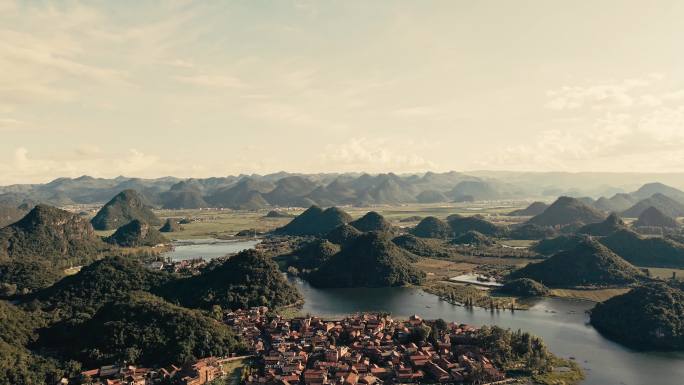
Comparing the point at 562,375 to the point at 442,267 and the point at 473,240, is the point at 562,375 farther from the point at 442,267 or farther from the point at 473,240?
the point at 473,240

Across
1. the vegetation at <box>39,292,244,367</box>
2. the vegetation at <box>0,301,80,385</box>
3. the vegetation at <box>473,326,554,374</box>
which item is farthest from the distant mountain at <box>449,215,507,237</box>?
the vegetation at <box>0,301,80,385</box>

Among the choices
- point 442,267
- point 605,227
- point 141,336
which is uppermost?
point 605,227

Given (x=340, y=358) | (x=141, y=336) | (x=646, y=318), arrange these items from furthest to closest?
1. (x=646, y=318)
2. (x=141, y=336)
3. (x=340, y=358)

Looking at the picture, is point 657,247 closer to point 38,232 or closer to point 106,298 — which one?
point 106,298

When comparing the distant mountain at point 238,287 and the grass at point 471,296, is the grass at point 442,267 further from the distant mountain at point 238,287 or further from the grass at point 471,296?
the distant mountain at point 238,287

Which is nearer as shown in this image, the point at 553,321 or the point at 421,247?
the point at 553,321

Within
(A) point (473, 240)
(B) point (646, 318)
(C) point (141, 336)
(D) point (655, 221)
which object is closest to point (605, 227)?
(A) point (473, 240)

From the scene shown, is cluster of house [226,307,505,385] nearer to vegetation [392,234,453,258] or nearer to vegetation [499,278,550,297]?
vegetation [499,278,550,297]

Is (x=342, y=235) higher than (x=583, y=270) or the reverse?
higher
